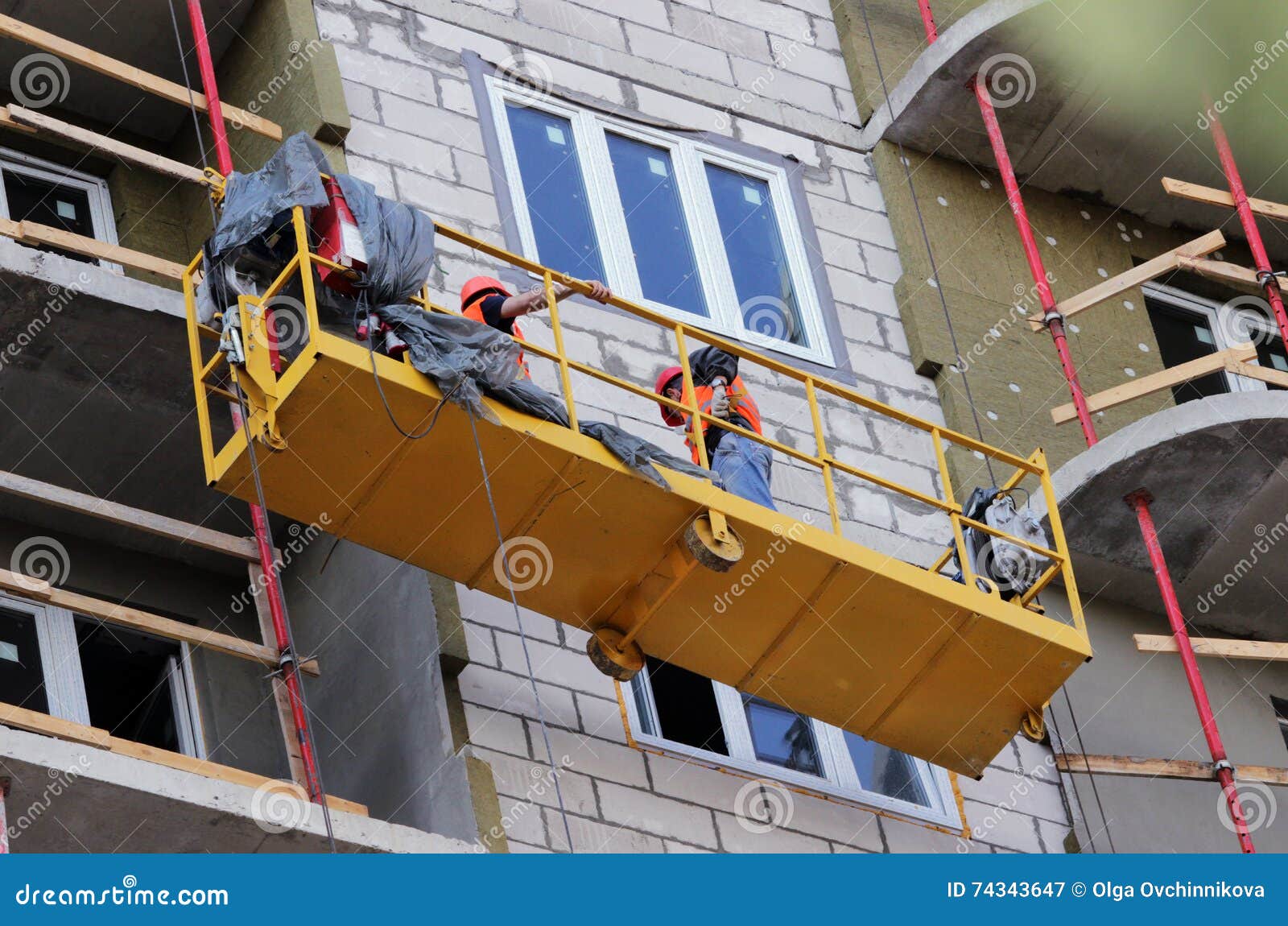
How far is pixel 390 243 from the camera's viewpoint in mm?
12711

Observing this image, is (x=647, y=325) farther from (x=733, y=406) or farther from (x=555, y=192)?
(x=733, y=406)

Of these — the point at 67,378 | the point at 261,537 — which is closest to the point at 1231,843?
the point at 261,537

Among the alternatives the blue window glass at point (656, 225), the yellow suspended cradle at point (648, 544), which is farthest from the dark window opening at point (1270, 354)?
the yellow suspended cradle at point (648, 544)

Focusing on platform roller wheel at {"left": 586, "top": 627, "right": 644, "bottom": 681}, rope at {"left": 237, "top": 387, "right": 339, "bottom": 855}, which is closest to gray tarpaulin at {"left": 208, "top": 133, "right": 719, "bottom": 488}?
rope at {"left": 237, "top": 387, "right": 339, "bottom": 855}

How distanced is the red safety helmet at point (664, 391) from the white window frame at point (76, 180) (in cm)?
364

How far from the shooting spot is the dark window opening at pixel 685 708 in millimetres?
14359

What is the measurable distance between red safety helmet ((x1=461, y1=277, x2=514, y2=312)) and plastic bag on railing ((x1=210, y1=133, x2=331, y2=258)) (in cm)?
104

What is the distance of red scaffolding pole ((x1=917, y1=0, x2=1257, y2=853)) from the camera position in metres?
15.4

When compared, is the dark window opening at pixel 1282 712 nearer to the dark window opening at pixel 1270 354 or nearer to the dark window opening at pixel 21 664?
the dark window opening at pixel 1270 354

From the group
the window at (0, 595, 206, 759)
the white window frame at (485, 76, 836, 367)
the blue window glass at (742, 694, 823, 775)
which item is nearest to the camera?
the window at (0, 595, 206, 759)

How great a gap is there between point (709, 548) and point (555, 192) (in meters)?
4.11

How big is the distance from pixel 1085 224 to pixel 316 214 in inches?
312

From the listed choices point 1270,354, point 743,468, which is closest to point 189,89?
point 743,468

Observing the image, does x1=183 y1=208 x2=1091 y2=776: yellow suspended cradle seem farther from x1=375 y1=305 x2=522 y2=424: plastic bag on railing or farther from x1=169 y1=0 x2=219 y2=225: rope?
x1=169 y1=0 x2=219 y2=225: rope
